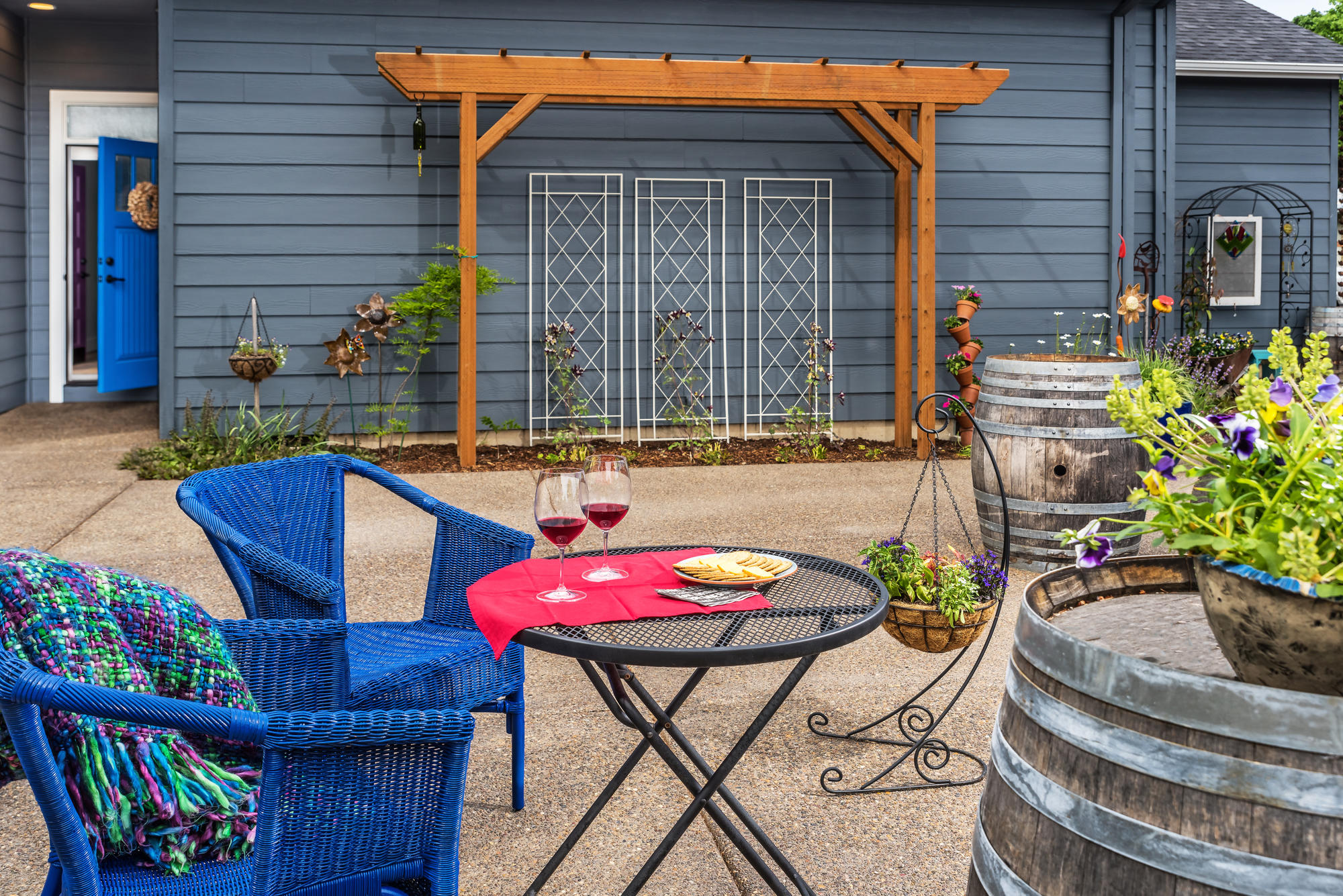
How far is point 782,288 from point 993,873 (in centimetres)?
676

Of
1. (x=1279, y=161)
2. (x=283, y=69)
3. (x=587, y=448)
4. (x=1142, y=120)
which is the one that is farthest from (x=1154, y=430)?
(x=1279, y=161)

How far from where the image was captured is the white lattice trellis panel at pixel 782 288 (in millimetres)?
7508

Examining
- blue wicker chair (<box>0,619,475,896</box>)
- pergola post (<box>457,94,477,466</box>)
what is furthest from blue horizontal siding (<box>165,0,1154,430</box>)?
blue wicker chair (<box>0,619,475,896</box>)

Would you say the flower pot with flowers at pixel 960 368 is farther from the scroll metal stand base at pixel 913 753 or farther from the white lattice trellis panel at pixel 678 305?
the scroll metal stand base at pixel 913 753

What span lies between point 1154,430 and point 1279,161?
9.80 m

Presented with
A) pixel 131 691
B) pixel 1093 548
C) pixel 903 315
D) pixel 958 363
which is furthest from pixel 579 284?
pixel 1093 548

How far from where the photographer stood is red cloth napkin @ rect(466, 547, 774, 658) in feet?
5.25

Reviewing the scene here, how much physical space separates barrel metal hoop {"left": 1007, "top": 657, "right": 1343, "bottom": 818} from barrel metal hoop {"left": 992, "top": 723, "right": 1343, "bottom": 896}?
4cm

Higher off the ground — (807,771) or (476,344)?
(476,344)

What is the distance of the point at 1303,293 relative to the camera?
9500mm

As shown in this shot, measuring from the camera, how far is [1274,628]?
0.88 metres

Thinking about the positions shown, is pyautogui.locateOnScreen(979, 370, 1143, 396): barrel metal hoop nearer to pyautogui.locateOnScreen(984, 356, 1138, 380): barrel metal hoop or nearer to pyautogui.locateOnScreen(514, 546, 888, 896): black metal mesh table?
pyautogui.locateOnScreen(984, 356, 1138, 380): barrel metal hoop

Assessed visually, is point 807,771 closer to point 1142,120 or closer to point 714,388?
point 714,388

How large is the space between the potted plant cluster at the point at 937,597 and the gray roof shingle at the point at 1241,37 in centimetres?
762
